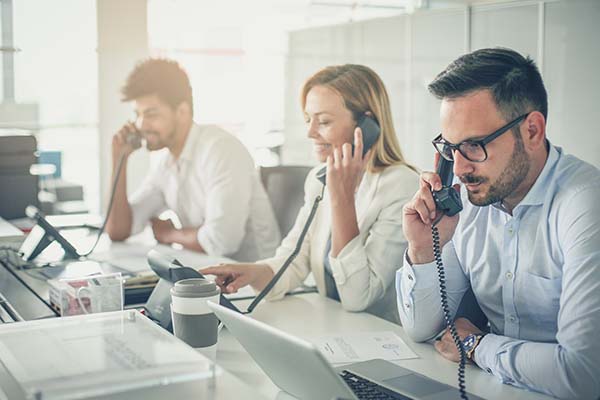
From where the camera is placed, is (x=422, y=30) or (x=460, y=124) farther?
(x=422, y=30)

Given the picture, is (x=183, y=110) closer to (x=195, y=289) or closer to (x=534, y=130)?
(x=195, y=289)

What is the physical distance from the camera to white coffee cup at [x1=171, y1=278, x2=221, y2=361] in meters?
1.53

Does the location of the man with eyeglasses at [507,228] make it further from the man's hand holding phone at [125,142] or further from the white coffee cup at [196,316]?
the man's hand holding phone at [125,142]

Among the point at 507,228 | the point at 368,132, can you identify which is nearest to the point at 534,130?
the point at 507,228

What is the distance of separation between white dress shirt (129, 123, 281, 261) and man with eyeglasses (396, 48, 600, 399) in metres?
1.42

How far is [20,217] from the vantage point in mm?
3244

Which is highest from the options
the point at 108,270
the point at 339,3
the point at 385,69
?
the point at 339,3

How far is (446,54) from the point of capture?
12.8 feet

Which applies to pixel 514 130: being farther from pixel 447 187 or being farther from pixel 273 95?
pixel 273 95

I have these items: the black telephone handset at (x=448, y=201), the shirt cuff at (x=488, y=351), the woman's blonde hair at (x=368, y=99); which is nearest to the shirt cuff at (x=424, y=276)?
the black telephone handset at (x=448, y=201)

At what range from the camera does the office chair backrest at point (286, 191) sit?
3068 millimetres

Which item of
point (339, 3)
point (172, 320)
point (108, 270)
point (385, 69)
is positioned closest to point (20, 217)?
point (108, 270)

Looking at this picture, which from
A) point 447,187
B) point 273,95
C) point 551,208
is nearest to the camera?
point 551,208

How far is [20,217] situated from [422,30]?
7.39 feet
